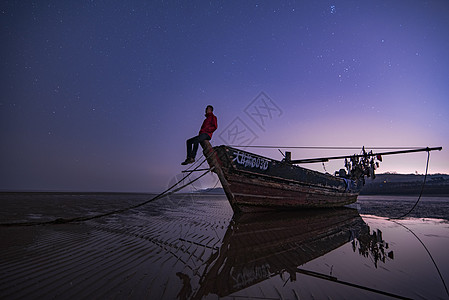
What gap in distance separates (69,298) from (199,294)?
132 centimetres

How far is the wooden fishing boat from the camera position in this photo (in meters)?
8.06

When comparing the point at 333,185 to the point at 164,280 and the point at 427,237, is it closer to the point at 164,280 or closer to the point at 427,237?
the point at 427,237

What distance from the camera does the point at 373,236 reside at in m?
5.02

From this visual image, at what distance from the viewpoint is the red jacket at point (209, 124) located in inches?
291

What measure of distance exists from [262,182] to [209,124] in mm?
3848

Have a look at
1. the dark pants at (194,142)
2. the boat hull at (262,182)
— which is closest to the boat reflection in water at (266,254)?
the boat hull at (262,182)

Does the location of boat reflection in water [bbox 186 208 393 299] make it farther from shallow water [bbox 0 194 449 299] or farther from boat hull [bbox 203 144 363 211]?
boat hull [bbox 203 144 363 211]

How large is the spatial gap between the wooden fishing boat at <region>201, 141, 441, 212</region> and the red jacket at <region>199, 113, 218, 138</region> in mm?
492

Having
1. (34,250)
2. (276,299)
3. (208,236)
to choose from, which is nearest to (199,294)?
(276,299)

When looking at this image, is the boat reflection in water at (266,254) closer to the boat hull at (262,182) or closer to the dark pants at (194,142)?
the boat hull at (262,182)

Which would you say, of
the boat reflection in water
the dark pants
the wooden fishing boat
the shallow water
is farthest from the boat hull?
the shallow water

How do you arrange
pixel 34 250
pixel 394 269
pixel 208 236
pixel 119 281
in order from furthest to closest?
pixel 208 236 → pixel 34 250 → pixel 394 269 → pixel 119 281

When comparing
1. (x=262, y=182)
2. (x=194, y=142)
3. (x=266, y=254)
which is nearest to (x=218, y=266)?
(x=266, y=254)

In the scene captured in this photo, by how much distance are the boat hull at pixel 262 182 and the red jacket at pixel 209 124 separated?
29.5 inches
